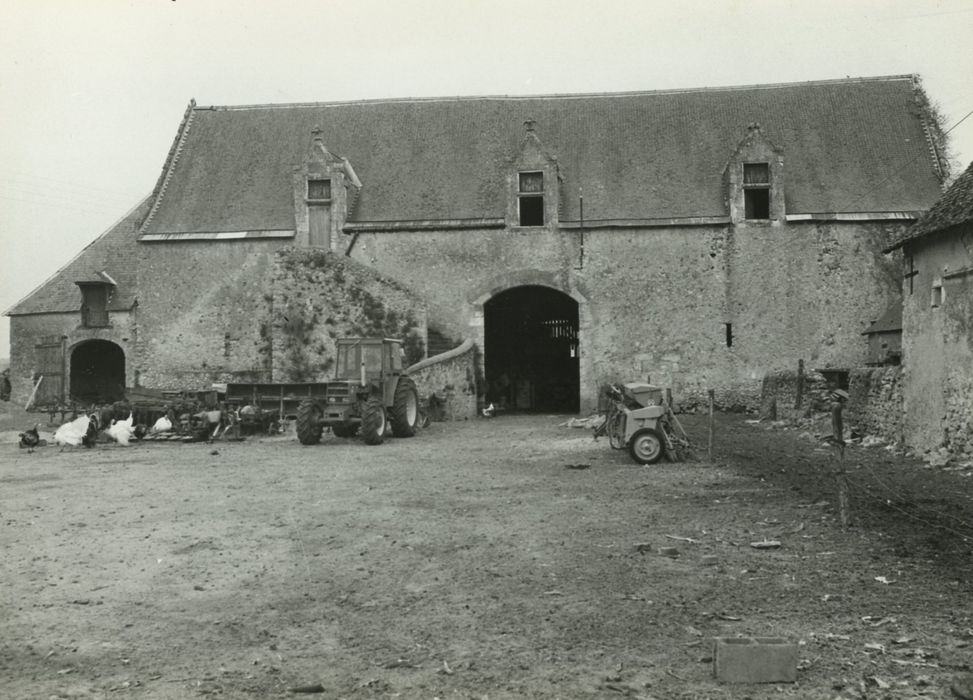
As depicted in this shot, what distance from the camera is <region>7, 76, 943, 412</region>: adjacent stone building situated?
76.4ft

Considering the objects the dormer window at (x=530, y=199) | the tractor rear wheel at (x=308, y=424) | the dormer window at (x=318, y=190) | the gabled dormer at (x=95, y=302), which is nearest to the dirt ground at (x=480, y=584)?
the tractor rear wheel at (x=308, y=424)

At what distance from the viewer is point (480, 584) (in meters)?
6.19

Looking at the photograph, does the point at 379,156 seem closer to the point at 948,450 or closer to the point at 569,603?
the point at 948,450

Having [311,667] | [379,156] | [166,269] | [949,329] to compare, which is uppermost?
[379,156]

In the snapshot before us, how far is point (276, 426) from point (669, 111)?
52.1 feet

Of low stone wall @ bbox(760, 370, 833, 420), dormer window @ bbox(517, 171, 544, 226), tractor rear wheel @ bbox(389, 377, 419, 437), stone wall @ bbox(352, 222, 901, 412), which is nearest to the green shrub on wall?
stone wall @ bbox(352, 222, 901, 412)

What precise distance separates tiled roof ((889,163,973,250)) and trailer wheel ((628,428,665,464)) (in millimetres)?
5181

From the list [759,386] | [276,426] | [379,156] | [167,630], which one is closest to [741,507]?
[167,630]

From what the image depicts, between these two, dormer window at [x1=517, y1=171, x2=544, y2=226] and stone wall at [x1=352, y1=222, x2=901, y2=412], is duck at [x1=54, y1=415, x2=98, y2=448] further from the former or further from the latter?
dormer window at [x1=517, y1=171, x2=544, y2=226]

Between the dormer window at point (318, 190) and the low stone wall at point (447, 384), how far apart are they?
20.9 ft

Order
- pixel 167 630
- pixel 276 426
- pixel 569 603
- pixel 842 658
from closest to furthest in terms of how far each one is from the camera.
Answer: pixel 842 658
pixel 167 630
pixel 569 603
pixel 276 426

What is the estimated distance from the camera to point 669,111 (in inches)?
1052

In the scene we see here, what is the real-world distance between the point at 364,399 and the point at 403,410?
1175 mm

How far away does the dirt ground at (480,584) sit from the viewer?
458cm
